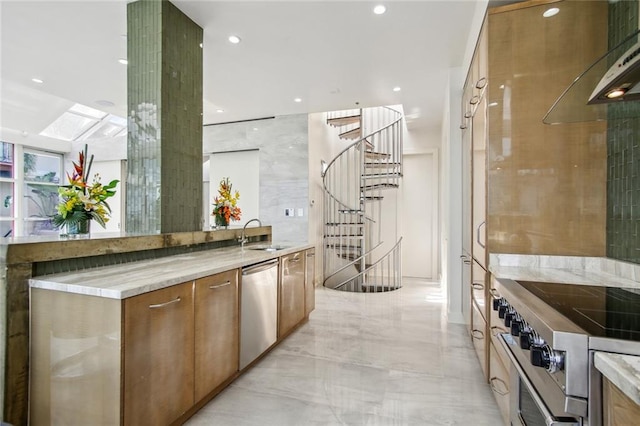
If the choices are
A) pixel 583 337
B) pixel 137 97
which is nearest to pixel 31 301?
pixel 137 97

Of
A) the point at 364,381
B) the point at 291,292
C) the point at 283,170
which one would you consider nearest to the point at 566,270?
the point at 364,381

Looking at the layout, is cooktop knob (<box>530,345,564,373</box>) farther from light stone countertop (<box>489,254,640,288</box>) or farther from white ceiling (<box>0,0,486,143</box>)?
white ceiling (<box>0,0,486,143</box>)

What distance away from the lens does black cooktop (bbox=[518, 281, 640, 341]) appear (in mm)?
799

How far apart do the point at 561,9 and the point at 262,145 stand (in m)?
3.95

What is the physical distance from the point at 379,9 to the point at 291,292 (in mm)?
2414

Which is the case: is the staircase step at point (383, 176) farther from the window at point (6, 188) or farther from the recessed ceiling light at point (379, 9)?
the window at point (6, 188)

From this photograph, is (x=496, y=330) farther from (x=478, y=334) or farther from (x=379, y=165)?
(x=379, y=165)

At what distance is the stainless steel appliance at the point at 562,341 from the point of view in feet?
2.47

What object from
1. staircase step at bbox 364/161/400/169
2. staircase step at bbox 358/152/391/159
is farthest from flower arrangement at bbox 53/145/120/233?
staircase step at bbox 358/152/391/159

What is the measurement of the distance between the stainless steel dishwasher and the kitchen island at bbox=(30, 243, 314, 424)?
0.33m

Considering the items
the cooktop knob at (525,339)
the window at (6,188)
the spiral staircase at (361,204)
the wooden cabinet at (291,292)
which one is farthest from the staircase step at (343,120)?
the window at (6,188)

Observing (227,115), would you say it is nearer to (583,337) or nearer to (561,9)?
(561,9)

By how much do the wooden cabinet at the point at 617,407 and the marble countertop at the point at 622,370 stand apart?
0.09 feet

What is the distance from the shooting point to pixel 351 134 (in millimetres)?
5418
